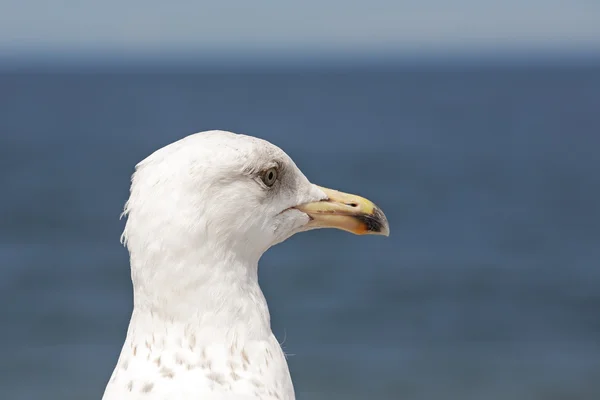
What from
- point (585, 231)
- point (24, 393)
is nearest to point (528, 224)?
point (585, 231)

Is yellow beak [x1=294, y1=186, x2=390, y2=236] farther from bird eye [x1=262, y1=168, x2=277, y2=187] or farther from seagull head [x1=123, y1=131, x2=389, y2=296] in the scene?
bird eye [x1=262, y1=168, x2=277, y2=187]

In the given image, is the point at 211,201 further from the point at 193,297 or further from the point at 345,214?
the point at 345,214

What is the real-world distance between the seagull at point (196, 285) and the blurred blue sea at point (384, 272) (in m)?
4.84

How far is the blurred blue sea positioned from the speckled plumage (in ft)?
16.0

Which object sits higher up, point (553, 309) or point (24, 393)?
point (553, 309)

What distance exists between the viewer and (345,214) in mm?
4945

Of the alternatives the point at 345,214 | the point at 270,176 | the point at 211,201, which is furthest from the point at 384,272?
the point at 211,201

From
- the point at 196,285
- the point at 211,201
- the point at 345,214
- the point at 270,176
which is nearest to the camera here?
the point at 196,285

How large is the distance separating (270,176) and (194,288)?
2.24 ft

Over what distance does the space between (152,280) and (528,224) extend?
27.2m

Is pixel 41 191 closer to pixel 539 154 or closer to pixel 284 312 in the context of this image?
pixel 284 312

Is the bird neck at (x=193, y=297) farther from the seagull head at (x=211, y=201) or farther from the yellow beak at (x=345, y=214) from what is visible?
the yellow beak at (x=345, y=214)

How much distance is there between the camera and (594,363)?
17031 mm

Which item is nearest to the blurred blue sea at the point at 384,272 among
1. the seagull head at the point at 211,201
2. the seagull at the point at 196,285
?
the seagull head at the point at 211,201
